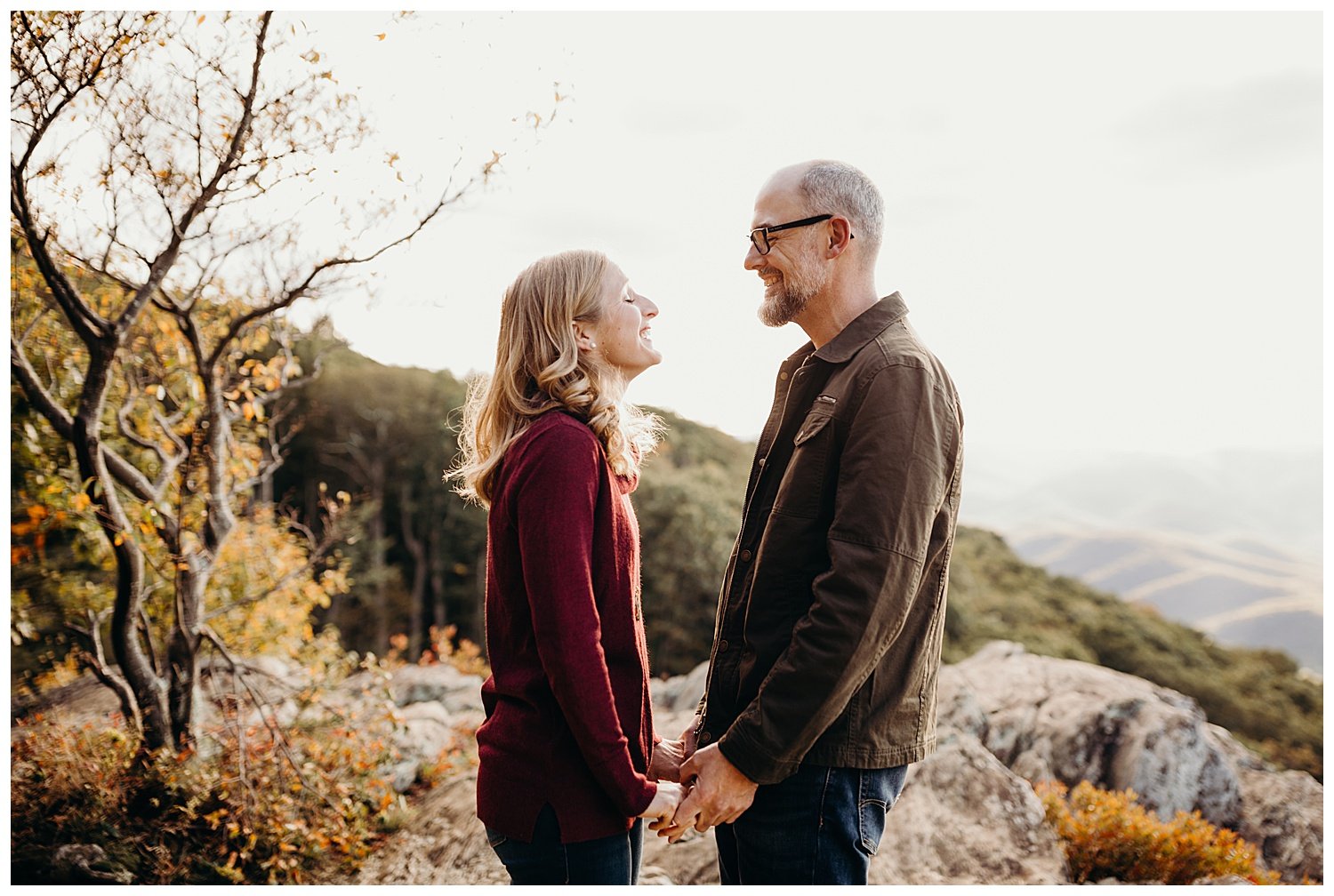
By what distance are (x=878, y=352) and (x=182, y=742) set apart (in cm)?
426

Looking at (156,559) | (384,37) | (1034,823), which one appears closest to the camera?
(384,37)

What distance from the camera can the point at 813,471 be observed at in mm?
1972

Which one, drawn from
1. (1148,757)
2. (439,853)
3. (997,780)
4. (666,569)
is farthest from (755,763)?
(666,569)

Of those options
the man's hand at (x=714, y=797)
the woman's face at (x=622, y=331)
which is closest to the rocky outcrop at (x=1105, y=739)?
the man's hand at (x=714, y=797)

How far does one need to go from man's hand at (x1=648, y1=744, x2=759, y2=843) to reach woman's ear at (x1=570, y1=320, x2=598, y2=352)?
94 centimetres

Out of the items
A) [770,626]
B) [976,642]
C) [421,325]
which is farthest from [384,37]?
[976,642]

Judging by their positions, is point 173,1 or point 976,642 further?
point 976,642

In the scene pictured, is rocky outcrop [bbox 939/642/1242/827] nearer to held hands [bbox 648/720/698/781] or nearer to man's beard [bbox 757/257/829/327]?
held hands [bbox 648/720/698/781]

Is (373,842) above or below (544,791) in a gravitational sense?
below

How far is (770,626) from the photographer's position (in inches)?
78.6

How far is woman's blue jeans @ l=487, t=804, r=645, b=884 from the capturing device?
182 cm

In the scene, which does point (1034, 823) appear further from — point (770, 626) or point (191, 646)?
point (191, 646)

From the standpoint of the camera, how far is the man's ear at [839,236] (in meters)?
2.16

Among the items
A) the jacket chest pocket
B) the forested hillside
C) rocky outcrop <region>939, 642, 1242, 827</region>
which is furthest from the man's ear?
the forested hillside
